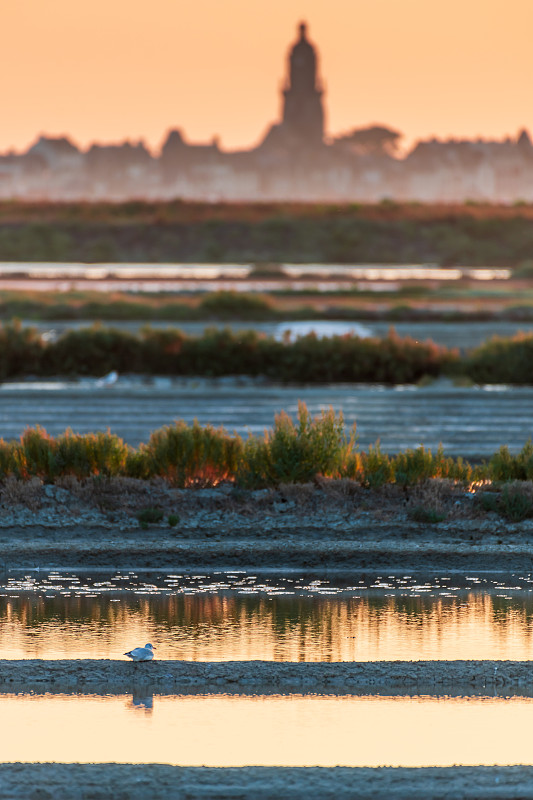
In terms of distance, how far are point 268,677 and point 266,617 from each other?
6.03ft

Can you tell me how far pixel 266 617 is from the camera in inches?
397

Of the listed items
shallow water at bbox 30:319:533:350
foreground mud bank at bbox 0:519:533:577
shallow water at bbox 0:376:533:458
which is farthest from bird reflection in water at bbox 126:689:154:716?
shallow water at bbox 30:319:533:350

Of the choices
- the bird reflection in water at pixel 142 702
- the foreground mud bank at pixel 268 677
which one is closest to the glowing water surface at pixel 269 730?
the bird reflection in water at pixel 142 702

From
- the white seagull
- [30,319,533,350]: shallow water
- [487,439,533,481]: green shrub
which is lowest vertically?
the white seagull

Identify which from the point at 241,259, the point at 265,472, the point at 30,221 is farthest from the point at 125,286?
the point at 265,472

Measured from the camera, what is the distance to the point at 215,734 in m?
7.18

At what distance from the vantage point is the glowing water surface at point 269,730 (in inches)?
269

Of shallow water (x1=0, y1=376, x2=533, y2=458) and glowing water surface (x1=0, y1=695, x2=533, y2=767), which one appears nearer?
glowing water surface (x1=0, y1=695, x2=533, y2=767)

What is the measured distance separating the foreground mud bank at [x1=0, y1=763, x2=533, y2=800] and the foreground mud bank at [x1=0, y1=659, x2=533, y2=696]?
1.55 meters

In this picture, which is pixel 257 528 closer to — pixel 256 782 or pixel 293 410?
pixel 256 782

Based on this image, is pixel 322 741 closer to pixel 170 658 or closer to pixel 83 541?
pixel 170 658

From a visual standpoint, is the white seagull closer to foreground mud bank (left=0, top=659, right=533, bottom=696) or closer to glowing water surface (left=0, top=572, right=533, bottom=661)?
foreground mud bank (left=0, top=659, right=533, bottom=696)

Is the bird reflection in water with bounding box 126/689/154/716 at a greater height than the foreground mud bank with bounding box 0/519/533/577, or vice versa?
the foreground mud bank with bounding box 0/519/533/577

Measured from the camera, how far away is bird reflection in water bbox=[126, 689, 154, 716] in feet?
25.1
